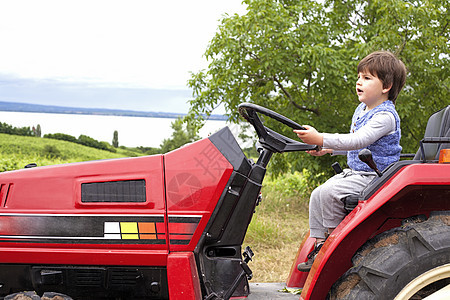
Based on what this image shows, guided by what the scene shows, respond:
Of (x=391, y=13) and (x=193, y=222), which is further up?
(x=391, y=13)

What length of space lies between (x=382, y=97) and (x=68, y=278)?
1950 mm

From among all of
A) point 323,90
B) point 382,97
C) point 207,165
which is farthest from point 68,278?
point 323,90

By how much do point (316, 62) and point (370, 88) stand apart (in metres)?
3.71

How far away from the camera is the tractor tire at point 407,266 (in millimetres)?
2047

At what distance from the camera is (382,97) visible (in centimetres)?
272

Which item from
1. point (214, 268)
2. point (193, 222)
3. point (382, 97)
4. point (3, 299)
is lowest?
point (3, 299)

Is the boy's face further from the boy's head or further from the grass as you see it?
the grass

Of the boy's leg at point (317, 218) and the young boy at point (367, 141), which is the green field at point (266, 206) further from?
the young boy at point (367, 141)

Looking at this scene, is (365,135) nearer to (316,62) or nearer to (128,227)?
(128,227)

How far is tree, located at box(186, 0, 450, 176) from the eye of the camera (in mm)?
6508

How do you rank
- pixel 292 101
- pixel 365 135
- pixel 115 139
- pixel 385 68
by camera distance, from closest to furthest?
pixel 365 135, pixel 385 68, pixel 292 101, pixel 115 139

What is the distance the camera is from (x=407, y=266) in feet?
6.72

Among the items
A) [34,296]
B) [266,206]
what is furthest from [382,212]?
[266,206]

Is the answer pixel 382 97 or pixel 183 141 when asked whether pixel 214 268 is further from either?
pixel 183 141
